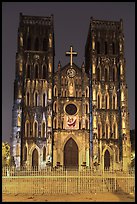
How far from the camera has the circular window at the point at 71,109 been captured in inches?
1666

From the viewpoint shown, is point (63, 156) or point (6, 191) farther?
point (63, 156)

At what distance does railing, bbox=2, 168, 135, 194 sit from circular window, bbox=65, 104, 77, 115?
1833 cm

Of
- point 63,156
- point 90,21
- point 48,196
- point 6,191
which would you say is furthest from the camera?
point 90,21

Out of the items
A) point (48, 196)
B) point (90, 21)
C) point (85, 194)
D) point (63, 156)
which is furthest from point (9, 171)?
point (90, 21)

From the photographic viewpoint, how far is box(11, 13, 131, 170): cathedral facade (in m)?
40.3

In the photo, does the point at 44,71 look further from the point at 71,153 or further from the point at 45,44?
the point at 71,153

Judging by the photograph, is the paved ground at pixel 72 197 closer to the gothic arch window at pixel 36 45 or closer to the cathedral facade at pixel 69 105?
the cathedral facade at pixel 69 105

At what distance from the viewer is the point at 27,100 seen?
1651 inches

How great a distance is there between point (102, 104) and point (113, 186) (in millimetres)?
19599

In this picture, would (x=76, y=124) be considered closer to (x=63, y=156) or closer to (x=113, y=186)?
(x=63, y=156)

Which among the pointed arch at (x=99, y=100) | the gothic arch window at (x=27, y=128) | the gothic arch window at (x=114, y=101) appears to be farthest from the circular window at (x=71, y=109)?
the gothic arch window at (x=27, y=128)

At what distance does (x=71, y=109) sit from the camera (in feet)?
139

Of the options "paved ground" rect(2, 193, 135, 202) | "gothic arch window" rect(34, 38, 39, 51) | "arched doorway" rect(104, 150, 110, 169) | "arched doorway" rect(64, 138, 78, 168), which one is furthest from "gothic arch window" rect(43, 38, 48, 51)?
"paved ground" rect(2, 193, 135, 202)

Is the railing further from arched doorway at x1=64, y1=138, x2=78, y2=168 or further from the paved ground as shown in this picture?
arched doorway at x1=64, y1=138, x2=78, y2=168
